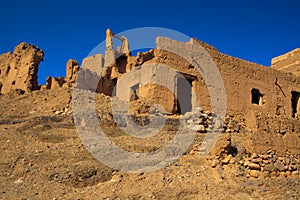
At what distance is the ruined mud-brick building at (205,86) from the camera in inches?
523

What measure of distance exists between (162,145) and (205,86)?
8.39m

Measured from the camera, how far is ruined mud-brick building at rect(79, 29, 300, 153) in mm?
13287

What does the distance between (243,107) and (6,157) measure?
41.1 feet

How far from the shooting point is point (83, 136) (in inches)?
396

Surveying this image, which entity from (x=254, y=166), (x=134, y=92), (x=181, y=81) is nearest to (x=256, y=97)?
(x=181, y=81)

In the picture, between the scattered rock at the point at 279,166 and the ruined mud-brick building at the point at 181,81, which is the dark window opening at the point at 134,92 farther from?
the scattered rock at the point at 279,166

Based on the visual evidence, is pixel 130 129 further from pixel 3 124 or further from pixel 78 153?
pixel 3 124

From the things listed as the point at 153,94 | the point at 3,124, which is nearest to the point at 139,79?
the point at 153,94

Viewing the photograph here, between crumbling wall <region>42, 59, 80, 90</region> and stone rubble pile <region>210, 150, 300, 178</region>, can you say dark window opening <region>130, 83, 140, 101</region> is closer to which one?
crumbling wall <region>42, 59, 80, 90</region>

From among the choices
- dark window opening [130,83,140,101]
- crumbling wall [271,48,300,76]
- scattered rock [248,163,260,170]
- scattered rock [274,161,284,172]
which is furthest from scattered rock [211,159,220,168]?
crumbling wall [271,48,300,76]

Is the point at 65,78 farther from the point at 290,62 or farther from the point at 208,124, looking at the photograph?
the point at 290,62

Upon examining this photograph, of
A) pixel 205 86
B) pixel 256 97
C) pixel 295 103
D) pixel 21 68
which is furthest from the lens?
pixel 295 103

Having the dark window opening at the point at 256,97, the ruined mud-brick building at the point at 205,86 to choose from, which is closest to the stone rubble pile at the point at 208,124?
the ruined mud-brick building at the point at 205,86

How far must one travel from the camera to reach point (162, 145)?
31.1 feet
